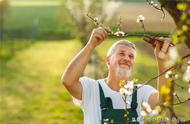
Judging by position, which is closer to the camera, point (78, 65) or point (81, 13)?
point (78, 65)

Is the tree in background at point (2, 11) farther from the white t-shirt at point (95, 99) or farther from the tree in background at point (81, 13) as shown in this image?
the white t-shirt at point (95, 99)

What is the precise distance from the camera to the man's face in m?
4.69

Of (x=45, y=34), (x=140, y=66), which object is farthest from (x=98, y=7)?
(x=45, y=34)

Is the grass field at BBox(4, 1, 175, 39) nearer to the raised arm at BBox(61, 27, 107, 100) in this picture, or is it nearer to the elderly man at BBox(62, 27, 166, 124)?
the elderly man at BBox(62, 27, 166, 124)

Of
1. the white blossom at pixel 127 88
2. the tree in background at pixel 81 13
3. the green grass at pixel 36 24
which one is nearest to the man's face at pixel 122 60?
the white blossom at pixel 127 88

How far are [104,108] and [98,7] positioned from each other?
1350cm

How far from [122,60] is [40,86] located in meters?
12.6

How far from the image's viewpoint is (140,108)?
4660 mm

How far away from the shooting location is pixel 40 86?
56.3ft

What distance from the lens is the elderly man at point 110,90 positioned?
446 cm

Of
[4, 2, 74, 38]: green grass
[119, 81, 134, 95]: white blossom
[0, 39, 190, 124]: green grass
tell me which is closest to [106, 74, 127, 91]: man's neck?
[119, 81, 134, 95]: white blossom

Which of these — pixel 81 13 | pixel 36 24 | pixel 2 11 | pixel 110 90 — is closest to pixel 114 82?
pixel 110 90

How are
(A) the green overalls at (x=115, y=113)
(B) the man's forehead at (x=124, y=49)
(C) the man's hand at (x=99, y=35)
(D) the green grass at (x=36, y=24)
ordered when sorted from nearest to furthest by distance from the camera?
(C) the man's hand at (x=99, y=35) → (A) the green overalls at (x=115, y=113) → (B) the man's forehead at (x=124, y=49) → (D) the green grass at (x=36, y=24)

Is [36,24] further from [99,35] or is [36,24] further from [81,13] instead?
[99,35]
